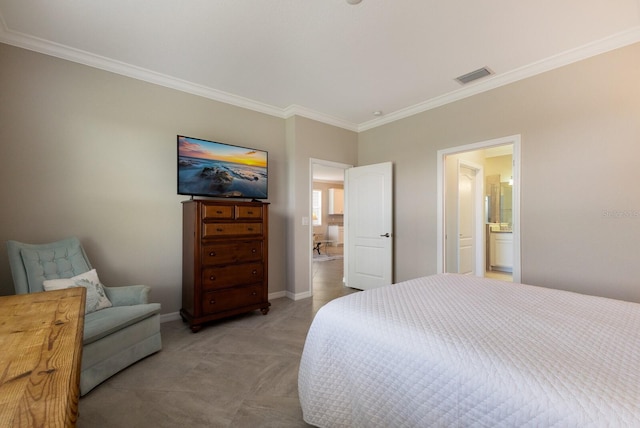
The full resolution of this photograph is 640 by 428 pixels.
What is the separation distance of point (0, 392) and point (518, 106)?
13.2 ft

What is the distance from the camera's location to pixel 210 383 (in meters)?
2.02

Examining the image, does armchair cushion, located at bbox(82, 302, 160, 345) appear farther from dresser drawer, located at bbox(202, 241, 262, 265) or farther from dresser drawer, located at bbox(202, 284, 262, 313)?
dresser drawer, located at bbox(202, 241, 262, 265)

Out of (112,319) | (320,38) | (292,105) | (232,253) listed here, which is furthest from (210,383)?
(292,105)

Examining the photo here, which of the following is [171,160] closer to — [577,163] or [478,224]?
[577,163]

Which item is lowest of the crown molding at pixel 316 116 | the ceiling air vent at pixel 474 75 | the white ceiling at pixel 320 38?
the crown molding at pixel 316 116

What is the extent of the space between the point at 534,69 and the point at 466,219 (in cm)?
253

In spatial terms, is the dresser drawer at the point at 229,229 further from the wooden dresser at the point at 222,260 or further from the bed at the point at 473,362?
the bed at the point at 473,362

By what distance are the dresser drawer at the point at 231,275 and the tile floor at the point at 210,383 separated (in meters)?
0.46

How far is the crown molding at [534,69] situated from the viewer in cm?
244

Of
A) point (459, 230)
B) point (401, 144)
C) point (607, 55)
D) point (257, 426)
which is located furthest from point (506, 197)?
point (257, 426)

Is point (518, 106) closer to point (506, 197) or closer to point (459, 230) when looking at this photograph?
point (459, 230)

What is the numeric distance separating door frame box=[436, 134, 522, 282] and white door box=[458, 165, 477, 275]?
0.97m

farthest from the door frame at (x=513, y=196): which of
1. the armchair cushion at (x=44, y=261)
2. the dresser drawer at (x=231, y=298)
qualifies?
the armchair cushion at (x=44, y=261)

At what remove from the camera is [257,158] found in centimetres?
359
